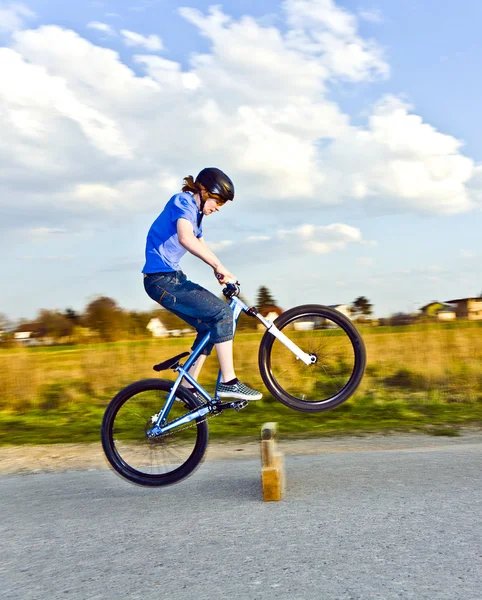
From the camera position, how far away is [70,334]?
45.6 ft

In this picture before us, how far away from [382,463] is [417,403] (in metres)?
5.05

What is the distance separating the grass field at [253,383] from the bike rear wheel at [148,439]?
4.53 meters

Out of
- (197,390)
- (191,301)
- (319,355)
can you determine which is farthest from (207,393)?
(319,355)

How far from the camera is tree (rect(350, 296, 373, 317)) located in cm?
1158

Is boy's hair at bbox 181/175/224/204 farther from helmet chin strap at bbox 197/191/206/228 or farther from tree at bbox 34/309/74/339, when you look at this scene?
tree at bbox 34/309/74/339

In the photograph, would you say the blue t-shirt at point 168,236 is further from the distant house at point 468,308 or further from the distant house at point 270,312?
the distant house at point 468,308

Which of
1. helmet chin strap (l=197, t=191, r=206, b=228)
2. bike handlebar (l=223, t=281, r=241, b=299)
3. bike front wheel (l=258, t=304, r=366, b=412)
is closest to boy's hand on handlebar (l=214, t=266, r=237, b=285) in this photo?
bike handlebar (l=223, t=281, r=241, b=299)

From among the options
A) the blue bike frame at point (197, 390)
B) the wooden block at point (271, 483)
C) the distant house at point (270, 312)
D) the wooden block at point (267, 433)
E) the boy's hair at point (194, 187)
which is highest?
the boy's hair at point (194, 187)

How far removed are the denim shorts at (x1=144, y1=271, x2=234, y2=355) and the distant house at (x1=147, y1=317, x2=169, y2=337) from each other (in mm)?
7158

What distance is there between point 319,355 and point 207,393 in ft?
2.94

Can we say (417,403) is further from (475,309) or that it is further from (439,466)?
(439,466)

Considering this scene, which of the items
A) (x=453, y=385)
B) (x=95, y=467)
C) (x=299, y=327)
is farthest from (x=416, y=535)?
(x=453, y=385)

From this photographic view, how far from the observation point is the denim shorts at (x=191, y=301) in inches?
201

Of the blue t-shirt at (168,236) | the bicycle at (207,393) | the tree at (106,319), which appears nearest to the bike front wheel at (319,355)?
the bicycle at (207,393)
